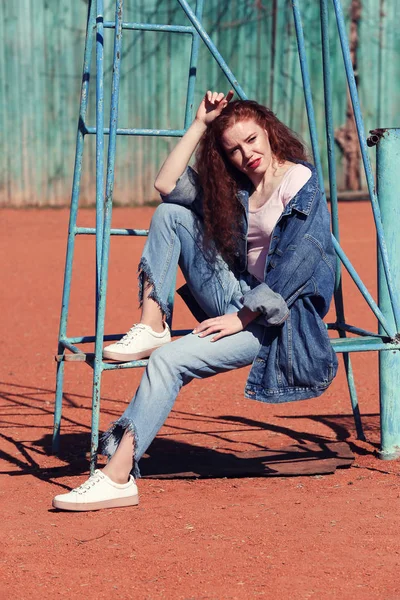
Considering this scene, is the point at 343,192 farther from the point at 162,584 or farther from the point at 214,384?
the point at 162,584

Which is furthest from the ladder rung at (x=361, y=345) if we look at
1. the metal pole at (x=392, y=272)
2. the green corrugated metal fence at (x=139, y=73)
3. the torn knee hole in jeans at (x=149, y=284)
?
the green corrugated metal fence at (x=139, y=73)

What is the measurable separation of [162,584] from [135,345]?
3.71 feet

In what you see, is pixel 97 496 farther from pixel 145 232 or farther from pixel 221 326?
pixel 145 232

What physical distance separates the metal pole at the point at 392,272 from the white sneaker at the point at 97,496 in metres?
1.22

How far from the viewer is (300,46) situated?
4234 mm

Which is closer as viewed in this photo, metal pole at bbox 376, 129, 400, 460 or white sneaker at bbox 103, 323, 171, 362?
white sneaker at bbox 103, 323, 171, 362

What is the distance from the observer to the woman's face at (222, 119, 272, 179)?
3.91 metres

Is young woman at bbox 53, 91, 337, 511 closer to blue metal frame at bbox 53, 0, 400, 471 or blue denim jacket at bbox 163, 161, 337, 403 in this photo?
blue denim jacket at bbox 163, 161, 337, 403

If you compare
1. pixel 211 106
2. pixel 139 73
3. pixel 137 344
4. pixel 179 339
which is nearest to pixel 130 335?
pixel 137 344

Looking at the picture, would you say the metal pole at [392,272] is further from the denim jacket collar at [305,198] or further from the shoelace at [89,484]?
the shoelace at [89,484]

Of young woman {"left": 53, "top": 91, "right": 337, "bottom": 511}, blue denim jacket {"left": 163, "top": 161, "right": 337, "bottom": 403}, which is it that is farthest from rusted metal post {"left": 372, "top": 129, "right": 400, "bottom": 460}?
blue denim jacket {"left": 163, "top": 161, "right": 337, "bottom": 403}

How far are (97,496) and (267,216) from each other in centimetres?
119

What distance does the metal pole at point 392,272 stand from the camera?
429cm

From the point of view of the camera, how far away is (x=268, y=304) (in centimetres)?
371
